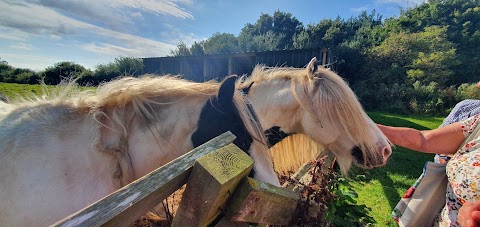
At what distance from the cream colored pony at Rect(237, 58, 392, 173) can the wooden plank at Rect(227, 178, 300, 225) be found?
1.10 metres

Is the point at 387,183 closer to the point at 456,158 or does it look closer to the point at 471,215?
the point at 456,158

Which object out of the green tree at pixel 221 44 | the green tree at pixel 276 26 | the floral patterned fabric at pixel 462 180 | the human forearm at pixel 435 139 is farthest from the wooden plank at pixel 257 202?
the green tree at pixel 276 26

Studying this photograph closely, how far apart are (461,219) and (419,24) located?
35.3 m

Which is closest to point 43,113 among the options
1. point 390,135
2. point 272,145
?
point 272,145

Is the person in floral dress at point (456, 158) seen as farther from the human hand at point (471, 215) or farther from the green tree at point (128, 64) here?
the green tree at point (128, 64)

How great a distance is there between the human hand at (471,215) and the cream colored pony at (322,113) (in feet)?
2.94

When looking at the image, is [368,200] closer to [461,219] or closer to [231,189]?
[461,219]

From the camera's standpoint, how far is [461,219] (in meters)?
1.40

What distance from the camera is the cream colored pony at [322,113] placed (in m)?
2.28

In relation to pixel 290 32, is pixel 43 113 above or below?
below

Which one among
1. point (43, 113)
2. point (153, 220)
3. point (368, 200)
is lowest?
point (368, 200)

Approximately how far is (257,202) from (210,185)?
0.79ft

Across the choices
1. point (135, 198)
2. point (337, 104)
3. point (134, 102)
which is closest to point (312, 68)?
point (337, 104)

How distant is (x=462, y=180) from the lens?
5.18 ft
